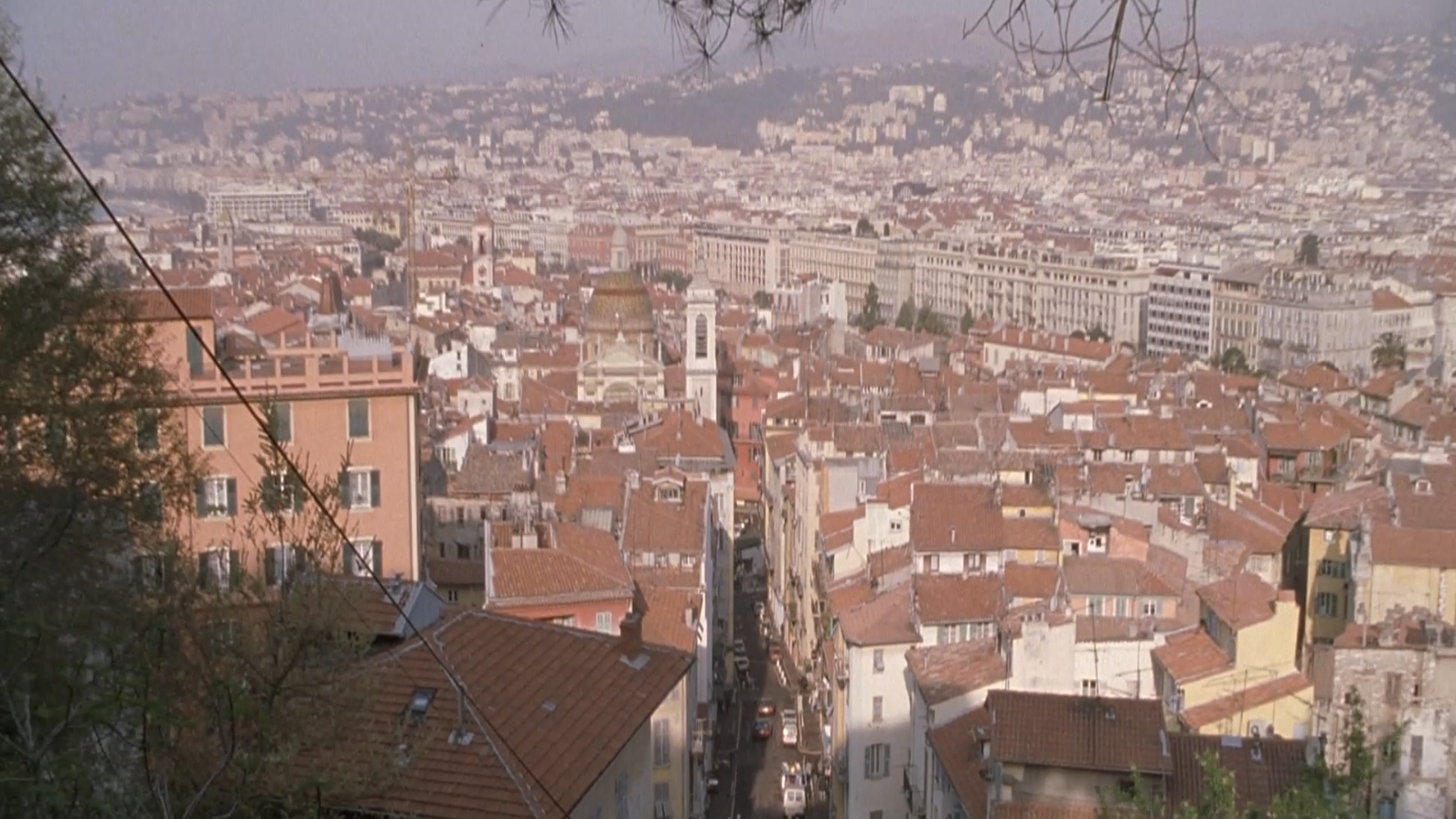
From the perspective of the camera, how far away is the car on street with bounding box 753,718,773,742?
419 inches

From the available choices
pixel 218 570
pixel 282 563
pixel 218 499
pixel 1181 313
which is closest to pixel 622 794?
pixel 218 570

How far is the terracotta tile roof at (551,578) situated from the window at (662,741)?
930 millimetres

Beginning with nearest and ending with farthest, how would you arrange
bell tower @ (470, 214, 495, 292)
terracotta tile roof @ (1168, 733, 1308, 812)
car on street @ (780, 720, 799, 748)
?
terracotta tile roof @ (1168, 733, 1308, 812), car on street @ (780, 720, 799, 748), bell tower @ (470, 214, 495, 292)

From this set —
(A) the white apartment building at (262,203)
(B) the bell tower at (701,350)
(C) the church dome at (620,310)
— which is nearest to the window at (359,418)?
(B) the bell tower at (701,350)

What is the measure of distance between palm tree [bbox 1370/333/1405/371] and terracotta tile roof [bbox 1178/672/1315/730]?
20.9 metres

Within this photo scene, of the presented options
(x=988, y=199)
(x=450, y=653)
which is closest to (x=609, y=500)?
(x=450, y=653)

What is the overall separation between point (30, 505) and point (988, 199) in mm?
65920

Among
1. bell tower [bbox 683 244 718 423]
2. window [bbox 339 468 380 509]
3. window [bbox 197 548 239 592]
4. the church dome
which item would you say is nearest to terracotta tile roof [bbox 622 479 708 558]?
window [bbox 339 468 380 509]

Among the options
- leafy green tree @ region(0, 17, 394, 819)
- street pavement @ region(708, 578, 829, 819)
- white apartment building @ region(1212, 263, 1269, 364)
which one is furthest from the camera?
white apartment building @ region(1212, 263, 1269, 364)

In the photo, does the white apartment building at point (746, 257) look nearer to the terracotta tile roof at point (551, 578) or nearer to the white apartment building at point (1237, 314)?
the white apartment building at point (1237, 314)

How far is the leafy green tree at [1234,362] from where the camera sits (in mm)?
27697

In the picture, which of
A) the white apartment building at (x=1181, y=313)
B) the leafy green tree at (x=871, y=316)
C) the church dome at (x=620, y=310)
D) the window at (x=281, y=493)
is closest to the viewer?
the window at (x=281, y=493)

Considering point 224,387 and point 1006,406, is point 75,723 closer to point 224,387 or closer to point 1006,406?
point 224,387

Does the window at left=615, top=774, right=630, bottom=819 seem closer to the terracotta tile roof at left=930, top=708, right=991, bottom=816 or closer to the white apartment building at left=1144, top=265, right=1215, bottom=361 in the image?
the terracotta tile roof at left=930, top=708, right=991, bottom=816
